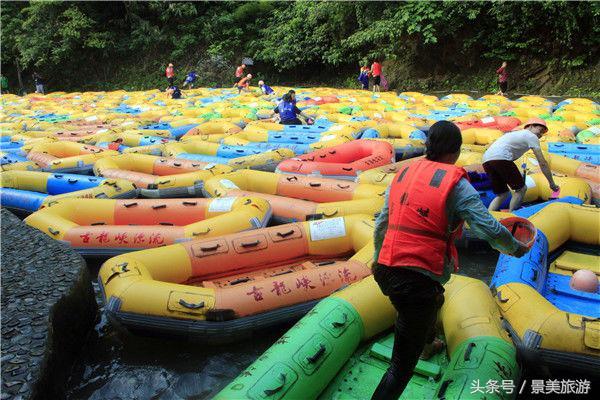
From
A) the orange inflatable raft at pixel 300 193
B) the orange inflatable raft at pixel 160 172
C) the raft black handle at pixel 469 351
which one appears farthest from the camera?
the orange inflatable raft at pixel 160 172

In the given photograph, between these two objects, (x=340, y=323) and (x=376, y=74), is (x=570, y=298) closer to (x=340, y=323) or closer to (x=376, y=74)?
(x=340, y=323)

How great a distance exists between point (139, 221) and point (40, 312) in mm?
1939

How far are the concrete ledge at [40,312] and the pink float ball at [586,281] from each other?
11.1 ft

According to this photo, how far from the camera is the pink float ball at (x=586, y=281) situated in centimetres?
341

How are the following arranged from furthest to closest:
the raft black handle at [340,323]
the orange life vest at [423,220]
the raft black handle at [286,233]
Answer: the raft black handle at [286,233]
the raft black handle at [340,323]
the orange life vest at [423,220]

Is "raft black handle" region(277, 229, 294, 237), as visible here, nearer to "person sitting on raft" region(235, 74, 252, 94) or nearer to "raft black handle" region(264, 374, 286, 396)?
"raft black handle" region(264, 374, 286, 396)

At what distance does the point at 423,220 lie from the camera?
74.7 inches

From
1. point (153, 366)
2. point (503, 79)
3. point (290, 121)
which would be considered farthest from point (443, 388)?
point (503, 79)

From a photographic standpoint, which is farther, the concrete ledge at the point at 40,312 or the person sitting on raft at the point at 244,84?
the person sitting on raft at the point at 244,84

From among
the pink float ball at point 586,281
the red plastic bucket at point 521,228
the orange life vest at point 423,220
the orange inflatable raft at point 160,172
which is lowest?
the pink float ball at point 586,281

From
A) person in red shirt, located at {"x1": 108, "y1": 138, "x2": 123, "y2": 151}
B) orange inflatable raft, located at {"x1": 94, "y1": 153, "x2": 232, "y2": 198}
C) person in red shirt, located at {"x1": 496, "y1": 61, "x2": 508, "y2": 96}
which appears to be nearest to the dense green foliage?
person in red shirt, located at {"x1": 496, "y1": 61, "x2": 508, "y2": 96}

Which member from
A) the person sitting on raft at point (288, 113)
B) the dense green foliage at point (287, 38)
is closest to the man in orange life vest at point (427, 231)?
the person sitting on raft at point (288, 113)

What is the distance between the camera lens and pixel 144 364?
319 centimetres

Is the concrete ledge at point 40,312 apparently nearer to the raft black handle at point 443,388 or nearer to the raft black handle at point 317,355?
the raft black handle at point 317,355
